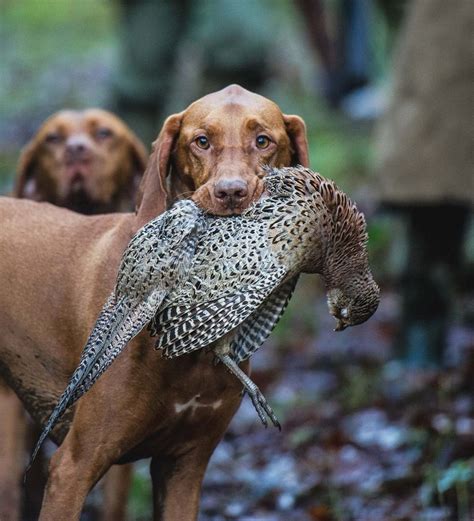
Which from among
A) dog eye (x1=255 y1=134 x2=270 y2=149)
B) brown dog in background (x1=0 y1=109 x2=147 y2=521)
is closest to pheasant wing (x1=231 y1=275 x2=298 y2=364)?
dog eye (x1=255 y1=134 x2=270 y2=149)

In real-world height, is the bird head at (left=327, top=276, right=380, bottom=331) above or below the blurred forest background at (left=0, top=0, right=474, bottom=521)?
above

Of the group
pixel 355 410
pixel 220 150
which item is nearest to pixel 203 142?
pixel 220 150

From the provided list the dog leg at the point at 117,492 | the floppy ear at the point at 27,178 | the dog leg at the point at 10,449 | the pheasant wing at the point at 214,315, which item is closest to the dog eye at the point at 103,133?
the floppy ear at the point at 27,178

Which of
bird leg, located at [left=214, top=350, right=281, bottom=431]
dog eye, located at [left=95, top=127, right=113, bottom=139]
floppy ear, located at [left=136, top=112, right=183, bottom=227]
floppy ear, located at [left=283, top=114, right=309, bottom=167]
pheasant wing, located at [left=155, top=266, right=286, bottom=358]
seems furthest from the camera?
dog eye, located at [left=95, top=127, right=113, bottom=139]

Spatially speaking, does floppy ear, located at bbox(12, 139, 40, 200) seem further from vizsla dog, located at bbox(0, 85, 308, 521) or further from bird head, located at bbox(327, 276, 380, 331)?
bird head, located at bbox(327, 276, 380, 331)

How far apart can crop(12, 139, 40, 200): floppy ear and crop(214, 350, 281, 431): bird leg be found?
2300mm

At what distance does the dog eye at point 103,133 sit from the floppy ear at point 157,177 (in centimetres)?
185

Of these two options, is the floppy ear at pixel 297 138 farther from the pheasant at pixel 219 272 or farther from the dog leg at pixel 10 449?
the dog leg at pixel 10 449

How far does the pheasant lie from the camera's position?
3.88m

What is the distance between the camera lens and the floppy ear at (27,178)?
610 centimetres

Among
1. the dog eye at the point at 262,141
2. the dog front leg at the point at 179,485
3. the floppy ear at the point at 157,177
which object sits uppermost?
the dog eye at the point at 262,141

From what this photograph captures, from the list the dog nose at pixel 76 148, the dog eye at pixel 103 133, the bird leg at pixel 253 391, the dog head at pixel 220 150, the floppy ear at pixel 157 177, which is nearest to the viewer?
the bird leg at pixel 253 391

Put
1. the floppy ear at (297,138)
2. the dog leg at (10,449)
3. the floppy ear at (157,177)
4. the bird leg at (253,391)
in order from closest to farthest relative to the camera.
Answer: the bird leg at (253,391)
the floppy ear at (157,177)
the floppy ear at (297,138)
the dog leg at (10,449)

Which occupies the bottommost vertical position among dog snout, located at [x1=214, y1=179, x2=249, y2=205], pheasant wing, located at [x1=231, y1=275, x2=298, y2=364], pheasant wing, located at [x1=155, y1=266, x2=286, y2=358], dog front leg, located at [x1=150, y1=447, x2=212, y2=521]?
dog front leg, located at [x1=150, y1=447, x2=212, y2=521]
